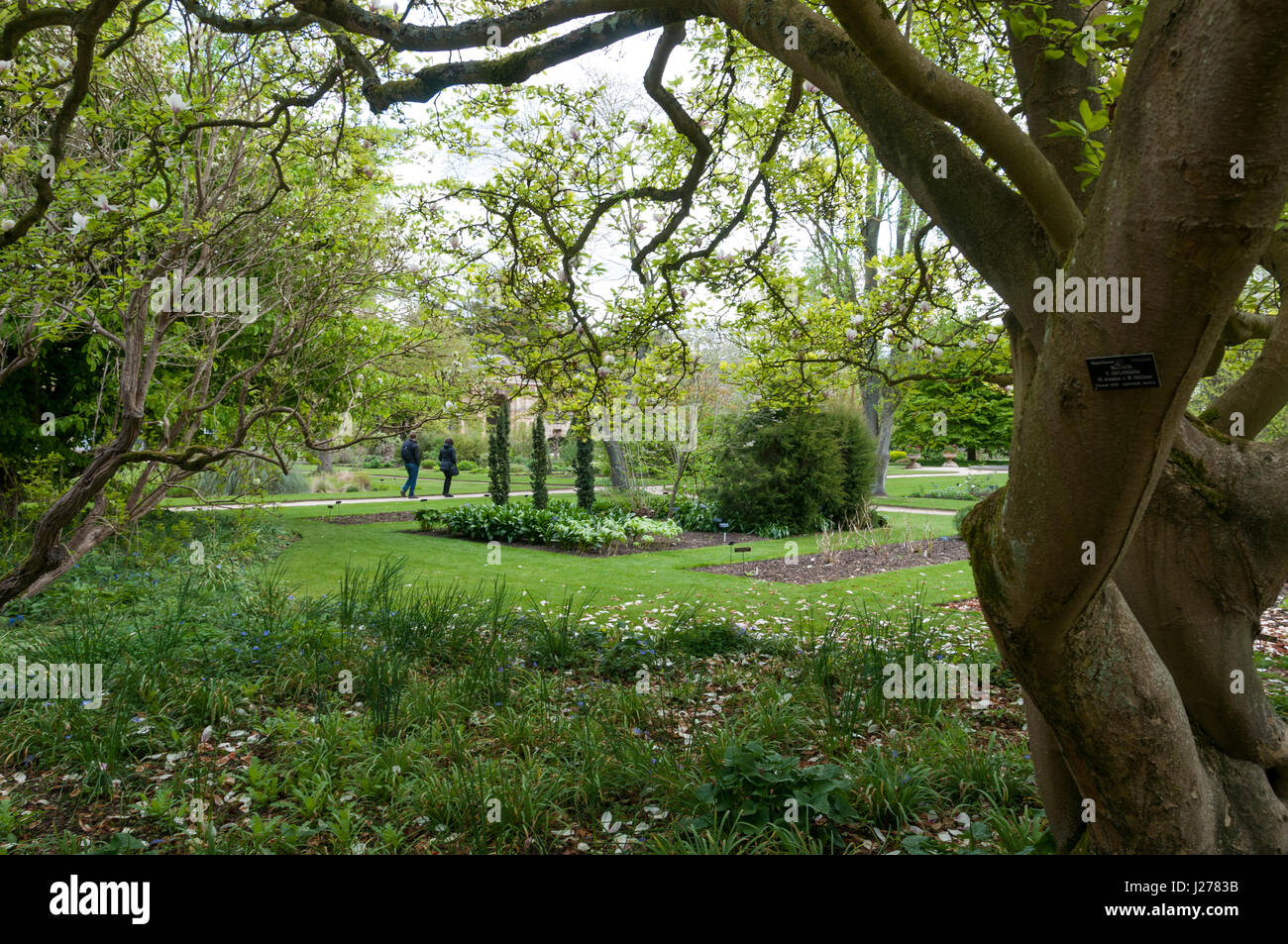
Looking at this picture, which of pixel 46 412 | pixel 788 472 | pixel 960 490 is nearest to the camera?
pixel 46 412

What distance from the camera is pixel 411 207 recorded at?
6.17 m

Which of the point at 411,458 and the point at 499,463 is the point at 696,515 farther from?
the point at 411,458

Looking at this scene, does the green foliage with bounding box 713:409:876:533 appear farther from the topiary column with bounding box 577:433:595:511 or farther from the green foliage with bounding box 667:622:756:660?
the green foliage with bounding box 667:622:756:660

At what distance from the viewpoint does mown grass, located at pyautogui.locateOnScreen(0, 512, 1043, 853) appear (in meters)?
2.91

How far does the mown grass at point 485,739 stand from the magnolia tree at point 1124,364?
0.87 m

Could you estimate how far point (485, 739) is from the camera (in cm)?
379

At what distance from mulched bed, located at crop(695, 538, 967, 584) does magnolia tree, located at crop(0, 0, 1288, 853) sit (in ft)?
21.8

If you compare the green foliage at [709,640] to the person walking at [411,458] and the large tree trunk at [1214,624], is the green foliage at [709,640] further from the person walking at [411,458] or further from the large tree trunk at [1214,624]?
the person walking at [411,458]

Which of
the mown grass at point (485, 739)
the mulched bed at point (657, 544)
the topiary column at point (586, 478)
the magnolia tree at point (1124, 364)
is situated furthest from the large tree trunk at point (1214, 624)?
the topiary column at point (586, 478)

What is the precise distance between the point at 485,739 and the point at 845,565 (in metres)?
7.62

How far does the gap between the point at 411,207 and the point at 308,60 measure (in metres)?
1.42

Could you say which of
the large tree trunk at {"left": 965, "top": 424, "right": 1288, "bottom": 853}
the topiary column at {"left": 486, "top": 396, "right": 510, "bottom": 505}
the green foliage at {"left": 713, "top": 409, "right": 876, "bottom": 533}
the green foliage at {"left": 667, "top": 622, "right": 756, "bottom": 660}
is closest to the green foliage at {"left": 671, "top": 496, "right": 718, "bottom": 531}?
the green foliage at {"left": 713, "top": 409, "right": 876, "bottom": 533}

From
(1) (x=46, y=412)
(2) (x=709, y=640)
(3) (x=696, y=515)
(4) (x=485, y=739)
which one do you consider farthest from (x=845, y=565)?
(1) (x=46, y=412)

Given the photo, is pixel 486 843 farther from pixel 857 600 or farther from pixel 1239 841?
pixel 857 600
